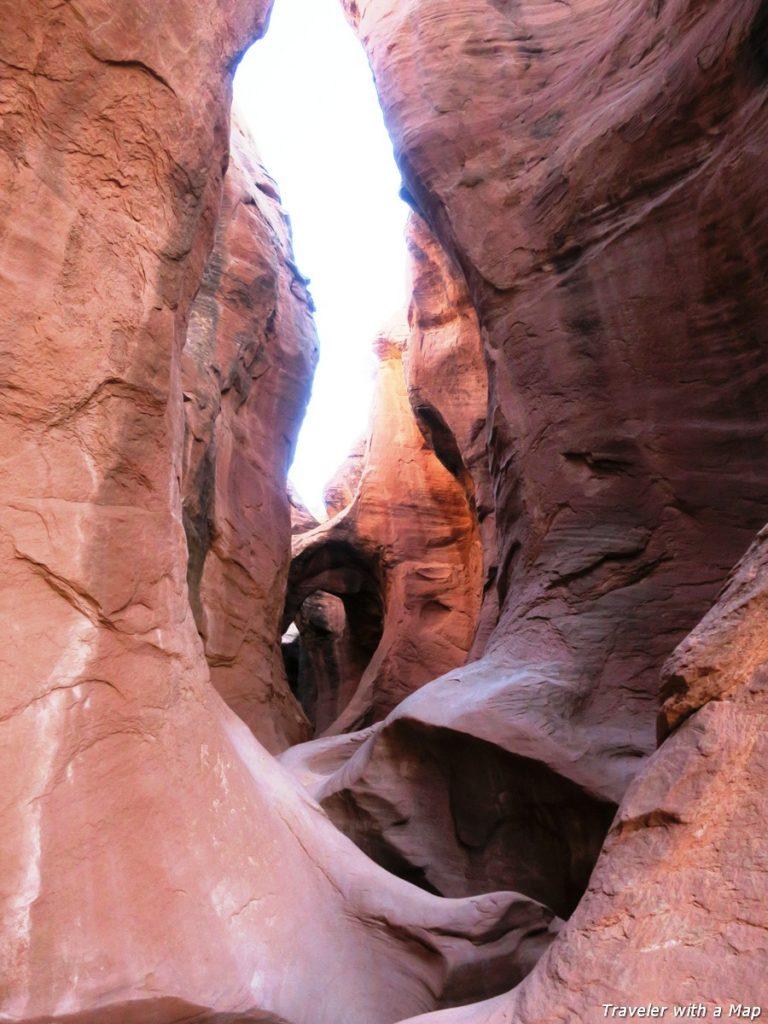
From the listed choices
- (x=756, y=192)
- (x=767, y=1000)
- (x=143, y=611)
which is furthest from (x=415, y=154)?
(x=767, y=1000)

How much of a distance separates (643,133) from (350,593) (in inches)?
369

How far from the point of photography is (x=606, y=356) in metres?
6.14

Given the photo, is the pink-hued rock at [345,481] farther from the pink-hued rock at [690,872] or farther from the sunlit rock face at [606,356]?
the pink-hued rock at [690,872]

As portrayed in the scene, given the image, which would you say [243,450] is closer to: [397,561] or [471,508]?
[471,508]

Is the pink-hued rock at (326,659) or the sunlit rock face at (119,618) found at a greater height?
the sunlit rock face at (119,618)

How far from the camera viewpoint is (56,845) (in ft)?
8.71

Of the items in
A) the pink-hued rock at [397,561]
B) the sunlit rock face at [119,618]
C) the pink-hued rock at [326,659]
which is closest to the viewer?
the sunlit rock face at [119,618]

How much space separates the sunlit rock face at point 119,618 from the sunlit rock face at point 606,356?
2.18 meters

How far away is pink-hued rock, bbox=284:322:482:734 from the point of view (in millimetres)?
11828

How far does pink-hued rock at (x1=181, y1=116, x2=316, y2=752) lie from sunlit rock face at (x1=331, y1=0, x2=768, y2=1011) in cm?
193

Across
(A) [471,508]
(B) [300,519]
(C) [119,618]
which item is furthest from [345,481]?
(C) [119,618]

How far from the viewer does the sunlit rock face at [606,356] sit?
527 cm

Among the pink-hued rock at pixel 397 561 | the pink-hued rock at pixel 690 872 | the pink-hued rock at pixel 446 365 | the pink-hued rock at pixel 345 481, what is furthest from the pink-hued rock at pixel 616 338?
the pink-hued rock at pixel 345 481

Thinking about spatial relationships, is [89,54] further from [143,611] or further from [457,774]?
[457,774]
